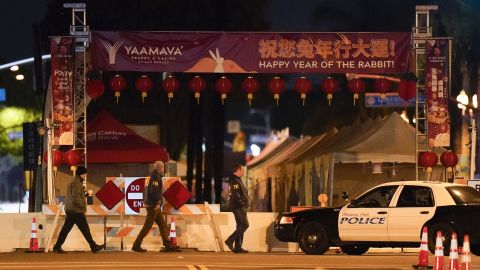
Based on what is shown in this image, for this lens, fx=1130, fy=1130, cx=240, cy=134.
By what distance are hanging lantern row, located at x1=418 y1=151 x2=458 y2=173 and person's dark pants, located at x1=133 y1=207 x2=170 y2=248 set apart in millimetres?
6872

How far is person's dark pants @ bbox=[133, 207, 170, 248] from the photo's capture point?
75.4ft

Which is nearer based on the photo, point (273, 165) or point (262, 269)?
point (262, 269)

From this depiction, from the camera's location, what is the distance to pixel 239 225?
22.8m

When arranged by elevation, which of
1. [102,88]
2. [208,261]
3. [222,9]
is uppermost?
[222,9]

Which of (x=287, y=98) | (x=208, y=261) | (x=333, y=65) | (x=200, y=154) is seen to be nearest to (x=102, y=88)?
(x=333, y=65)

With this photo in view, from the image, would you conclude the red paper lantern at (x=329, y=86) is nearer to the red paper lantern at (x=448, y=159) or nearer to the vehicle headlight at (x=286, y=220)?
the red paper lantern at (x=448, y=159)

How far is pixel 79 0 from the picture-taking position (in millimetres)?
44750

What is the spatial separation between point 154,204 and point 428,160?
23.7 feet

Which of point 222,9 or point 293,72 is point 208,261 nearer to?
point 293,72

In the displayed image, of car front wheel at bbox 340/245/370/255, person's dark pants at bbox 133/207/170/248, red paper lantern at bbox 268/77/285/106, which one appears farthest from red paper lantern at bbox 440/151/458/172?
person's dark pants at bbox 133/207/170/248

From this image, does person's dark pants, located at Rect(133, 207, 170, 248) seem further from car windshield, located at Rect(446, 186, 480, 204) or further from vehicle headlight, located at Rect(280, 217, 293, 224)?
car windshield, located at Rect(446, 186, 480, 204)

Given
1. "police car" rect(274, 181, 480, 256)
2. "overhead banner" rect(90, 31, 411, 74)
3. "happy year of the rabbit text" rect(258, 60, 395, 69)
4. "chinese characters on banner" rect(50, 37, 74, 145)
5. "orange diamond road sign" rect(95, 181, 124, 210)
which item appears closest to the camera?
"police car" rect(274, 181, 480, 256)

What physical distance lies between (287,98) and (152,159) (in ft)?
268

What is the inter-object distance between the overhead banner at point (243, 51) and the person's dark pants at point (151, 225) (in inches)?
183
